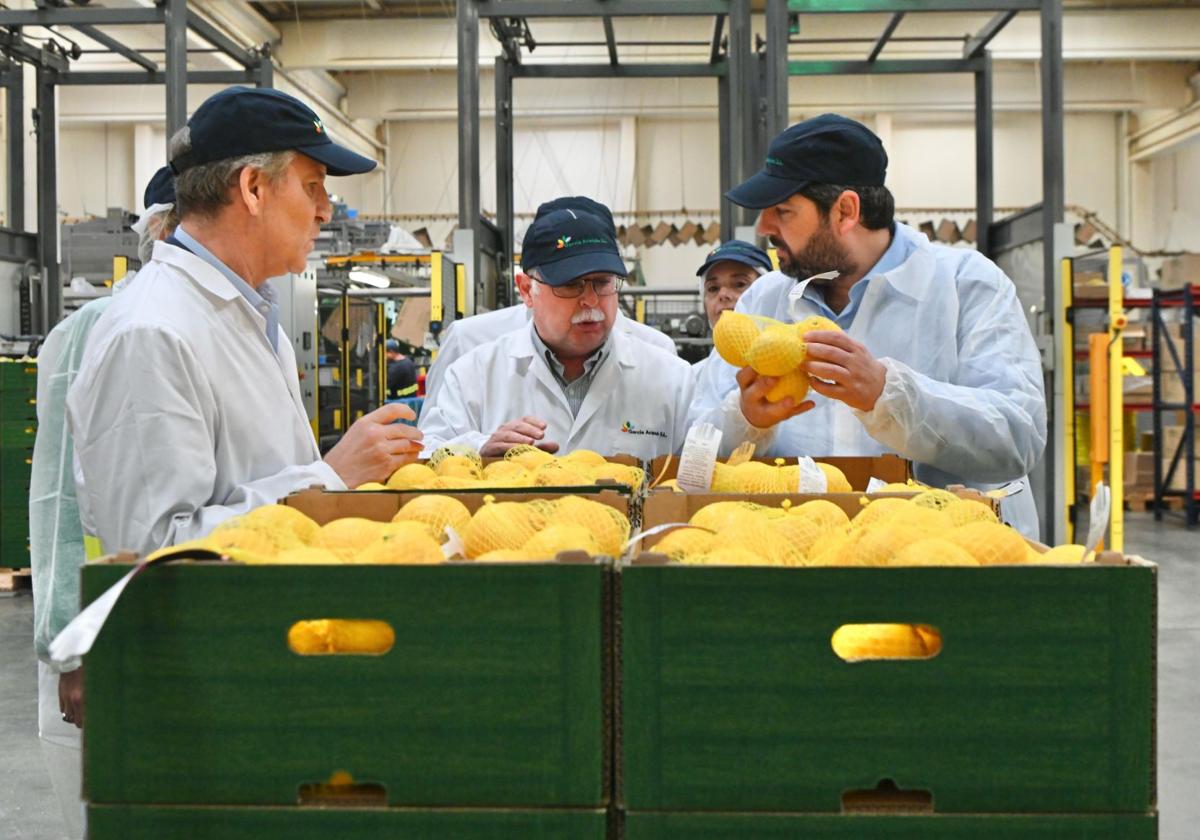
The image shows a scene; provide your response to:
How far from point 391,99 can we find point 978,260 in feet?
54.1

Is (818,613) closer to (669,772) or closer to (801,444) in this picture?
(669,772)

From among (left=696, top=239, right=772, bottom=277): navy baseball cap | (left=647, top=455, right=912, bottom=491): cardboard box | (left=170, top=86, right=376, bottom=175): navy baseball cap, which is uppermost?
(left=696, top=239, right=772, bottom=277): navy baseball cap

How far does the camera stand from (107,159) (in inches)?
Answer: 676

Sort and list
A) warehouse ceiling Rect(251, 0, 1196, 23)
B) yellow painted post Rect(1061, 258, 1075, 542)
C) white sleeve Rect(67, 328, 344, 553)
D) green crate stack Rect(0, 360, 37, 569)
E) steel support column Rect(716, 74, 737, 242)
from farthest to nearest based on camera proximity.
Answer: warehouse ceiling Rect(251, 0, 1196, 23)
steel support column Rect(716, 74, 737, 242)
green crate stack Rect(0, 360, 37, 569)
yellow painted post Rect(1061, 258, 1075, 542)
white sleeve Rect(67, 328, 344, 553)

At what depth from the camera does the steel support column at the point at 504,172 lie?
6.98 metres

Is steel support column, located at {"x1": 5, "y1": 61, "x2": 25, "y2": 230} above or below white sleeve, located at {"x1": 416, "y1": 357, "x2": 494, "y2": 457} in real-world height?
above

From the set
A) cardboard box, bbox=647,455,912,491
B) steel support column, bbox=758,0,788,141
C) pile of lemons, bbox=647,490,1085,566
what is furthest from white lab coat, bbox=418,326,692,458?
steel support column, bbox=758,0,788,141

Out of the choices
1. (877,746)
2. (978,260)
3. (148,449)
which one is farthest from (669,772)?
(978,260)

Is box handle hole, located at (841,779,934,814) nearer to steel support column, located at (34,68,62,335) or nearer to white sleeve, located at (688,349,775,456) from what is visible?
white sleeve, located at (688,349,775,456)

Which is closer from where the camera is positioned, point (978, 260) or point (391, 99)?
point (978, 260)

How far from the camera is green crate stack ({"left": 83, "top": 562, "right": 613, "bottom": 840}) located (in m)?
1.02

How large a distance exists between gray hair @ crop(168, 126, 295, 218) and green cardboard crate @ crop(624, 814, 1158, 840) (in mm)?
1340

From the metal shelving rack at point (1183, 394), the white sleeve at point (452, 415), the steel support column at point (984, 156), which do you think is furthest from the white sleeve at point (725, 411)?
the metal shelving rack at point (1183, 394)

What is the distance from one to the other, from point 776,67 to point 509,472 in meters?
3.65
